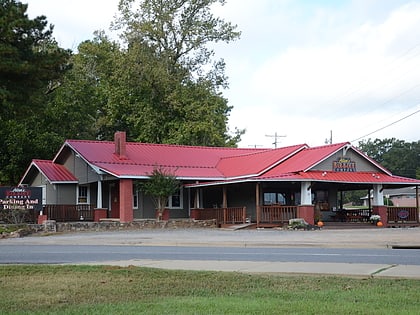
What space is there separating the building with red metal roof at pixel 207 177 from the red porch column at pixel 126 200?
0.06 metres

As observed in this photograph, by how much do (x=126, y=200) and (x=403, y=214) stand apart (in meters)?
17.4

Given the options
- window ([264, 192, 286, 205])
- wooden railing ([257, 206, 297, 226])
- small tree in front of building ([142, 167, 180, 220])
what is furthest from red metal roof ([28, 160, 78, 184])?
wooden railing ([257, 206, 297, 226])

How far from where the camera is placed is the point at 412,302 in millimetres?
8852

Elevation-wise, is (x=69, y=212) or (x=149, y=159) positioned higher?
(x=149, y=159)

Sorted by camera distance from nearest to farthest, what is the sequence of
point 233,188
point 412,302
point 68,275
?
1. point 412,302
2. point 68,275
3. point 233,188

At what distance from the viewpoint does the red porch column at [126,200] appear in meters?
35.4

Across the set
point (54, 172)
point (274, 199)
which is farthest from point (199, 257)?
point (54, 172)

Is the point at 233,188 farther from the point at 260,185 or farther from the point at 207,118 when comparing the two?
the point at 207,118

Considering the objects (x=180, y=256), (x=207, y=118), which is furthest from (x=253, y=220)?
(x=180, y=256)

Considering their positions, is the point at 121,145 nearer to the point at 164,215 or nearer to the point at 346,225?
the point at 164,215

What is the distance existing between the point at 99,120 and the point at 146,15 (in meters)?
9.92

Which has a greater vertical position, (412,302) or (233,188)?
(233,188)

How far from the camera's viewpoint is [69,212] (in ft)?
124

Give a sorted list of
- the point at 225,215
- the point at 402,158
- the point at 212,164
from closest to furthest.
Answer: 1. the point at 225,215
2. the point at 212,164
3. the point at 402,158
